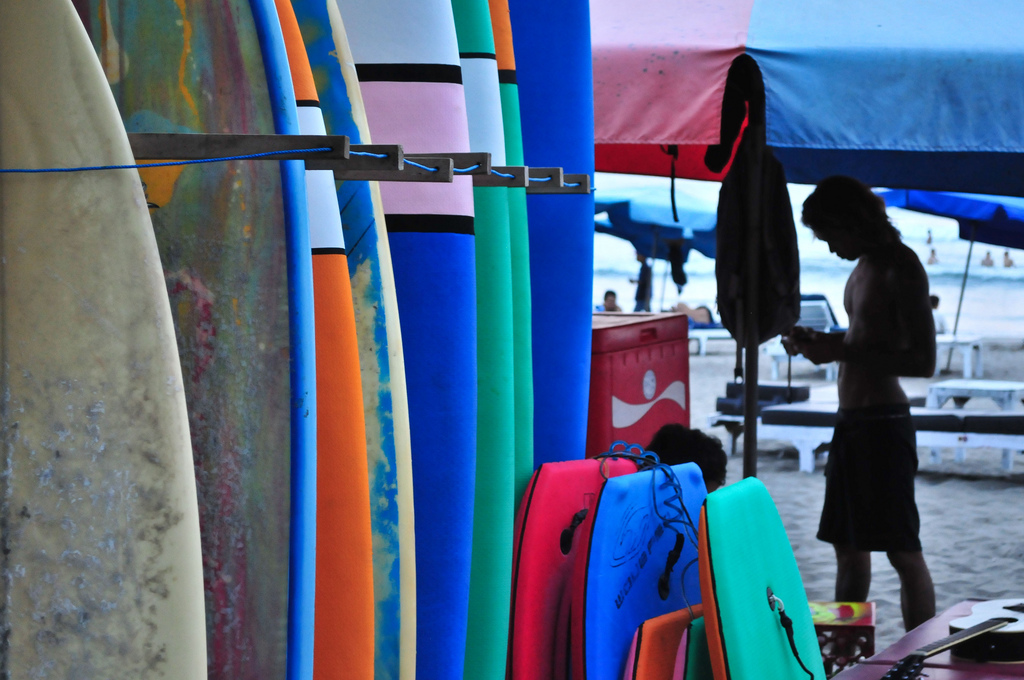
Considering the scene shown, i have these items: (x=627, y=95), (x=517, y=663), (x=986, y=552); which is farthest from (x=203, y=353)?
(x=986, y=552)

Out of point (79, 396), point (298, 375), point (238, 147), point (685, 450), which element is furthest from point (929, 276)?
point (79, 396)

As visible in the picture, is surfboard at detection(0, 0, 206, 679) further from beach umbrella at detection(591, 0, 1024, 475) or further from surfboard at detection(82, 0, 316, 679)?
beach umbrella at detection(591, 0, 1024, 475)

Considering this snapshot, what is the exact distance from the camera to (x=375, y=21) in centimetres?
175

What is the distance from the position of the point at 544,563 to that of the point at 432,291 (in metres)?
0.58

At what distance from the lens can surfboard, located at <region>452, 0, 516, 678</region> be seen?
75.2 inches

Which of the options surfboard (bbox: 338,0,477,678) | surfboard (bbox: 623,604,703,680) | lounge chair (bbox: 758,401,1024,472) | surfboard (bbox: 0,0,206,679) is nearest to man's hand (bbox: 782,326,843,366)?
surfboard (bbox: 623,604,703,680)

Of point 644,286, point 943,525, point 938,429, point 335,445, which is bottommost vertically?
point 943,525

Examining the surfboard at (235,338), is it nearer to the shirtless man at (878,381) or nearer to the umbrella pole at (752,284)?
the umbrella pole at (752,284)

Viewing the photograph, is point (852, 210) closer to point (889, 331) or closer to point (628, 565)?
point (889, 331)

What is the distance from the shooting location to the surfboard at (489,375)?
1.91m

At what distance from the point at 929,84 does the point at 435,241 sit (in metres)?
1.65

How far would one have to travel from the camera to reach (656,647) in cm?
172

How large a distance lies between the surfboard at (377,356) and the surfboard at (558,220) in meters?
0.73

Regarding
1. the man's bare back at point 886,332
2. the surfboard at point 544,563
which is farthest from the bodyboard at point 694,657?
the man's bare back at point 886,332
